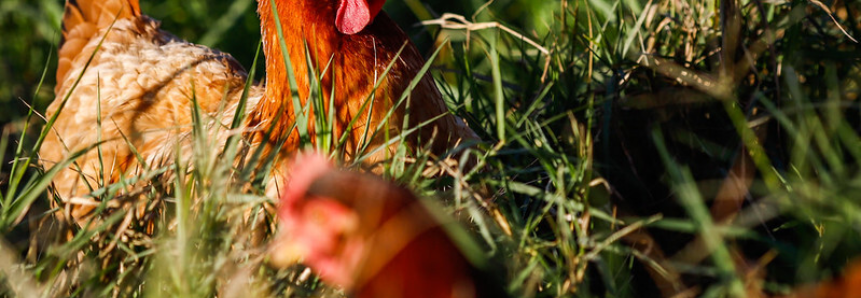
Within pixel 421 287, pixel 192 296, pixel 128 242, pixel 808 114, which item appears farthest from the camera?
pixel 808 114

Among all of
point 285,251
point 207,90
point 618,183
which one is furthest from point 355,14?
point 207,90

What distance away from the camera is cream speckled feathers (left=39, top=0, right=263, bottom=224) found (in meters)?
2.40

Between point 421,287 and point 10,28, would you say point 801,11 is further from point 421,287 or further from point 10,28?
point 10,28

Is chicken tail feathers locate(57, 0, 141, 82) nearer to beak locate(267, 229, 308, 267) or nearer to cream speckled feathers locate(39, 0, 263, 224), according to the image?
cream speckled feathers locate(39, 0, 263, 224)

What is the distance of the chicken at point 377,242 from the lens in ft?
3.67

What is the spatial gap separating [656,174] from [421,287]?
46.7 inches

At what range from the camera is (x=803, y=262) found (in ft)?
4.37

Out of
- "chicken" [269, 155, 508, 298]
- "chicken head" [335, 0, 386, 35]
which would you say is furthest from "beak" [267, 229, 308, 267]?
"chicken head" [335, 0, 386, 35]

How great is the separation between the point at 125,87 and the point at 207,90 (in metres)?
0.33

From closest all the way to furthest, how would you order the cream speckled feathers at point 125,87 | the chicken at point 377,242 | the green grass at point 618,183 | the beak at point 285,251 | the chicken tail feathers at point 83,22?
the chicken at point 377,242 < the beak at point 285,251 < the green grass at point 618,183 < the cream speckled feathers at point 125,87 < the chicken tail feathers at point 83,22

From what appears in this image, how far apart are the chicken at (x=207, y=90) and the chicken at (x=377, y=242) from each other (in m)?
0.35

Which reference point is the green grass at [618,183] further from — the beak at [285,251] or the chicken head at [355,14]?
the chicken head at [355,14]

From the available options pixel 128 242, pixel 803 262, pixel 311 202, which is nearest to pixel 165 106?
pixel 128 242

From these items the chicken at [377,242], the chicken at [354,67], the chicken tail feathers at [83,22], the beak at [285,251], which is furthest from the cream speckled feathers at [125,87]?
the chicken at [377,242]
